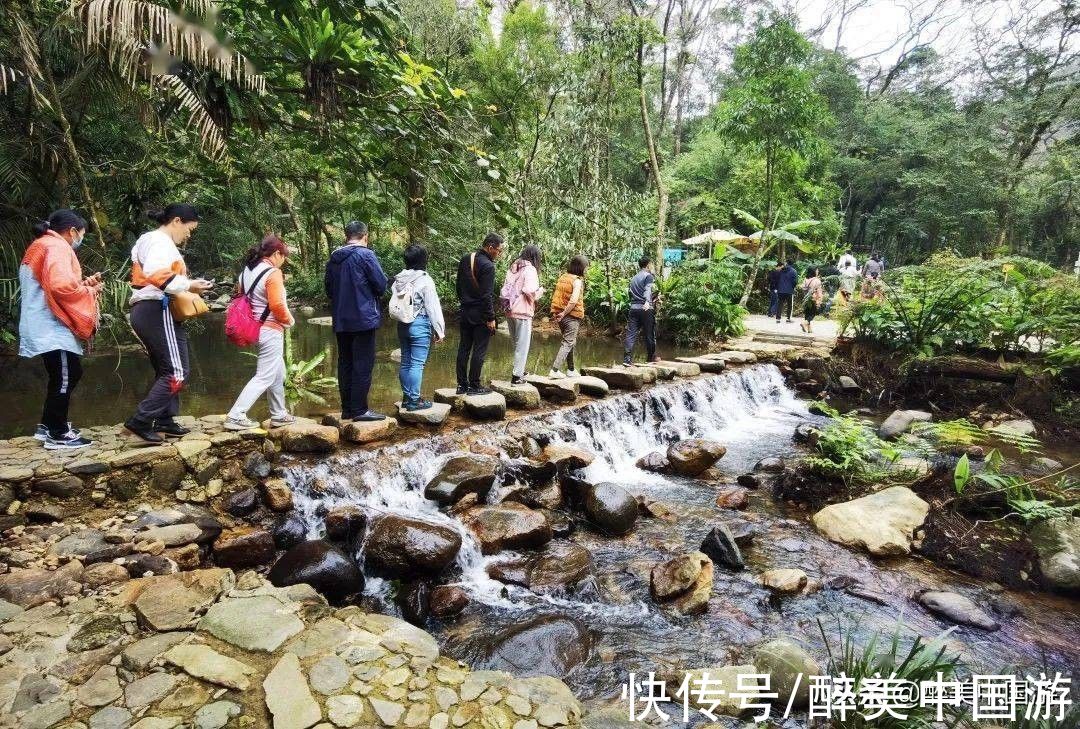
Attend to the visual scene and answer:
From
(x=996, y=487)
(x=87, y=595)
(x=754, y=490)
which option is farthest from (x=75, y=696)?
(x=996, y=487)

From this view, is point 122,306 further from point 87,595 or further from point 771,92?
point 771,92

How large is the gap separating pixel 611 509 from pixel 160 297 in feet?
13.2

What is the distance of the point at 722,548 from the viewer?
4.64 meters

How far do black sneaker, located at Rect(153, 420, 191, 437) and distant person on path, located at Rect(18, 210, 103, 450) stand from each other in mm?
615

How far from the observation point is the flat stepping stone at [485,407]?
19.8 feet

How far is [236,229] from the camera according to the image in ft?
38.1

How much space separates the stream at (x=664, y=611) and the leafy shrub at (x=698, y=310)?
288 inches

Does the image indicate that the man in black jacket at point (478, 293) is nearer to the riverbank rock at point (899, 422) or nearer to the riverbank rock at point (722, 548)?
the riverbank rock at point (722, 548)

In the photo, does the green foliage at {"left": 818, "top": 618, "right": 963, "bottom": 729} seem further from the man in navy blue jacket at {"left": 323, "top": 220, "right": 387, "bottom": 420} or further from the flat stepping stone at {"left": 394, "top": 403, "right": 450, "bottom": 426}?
the man in navy blue jacket at {"left": 323, "top": 220, "right": 387, "bottom": 420}

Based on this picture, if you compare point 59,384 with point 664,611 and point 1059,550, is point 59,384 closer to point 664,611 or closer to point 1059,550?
point 664,611

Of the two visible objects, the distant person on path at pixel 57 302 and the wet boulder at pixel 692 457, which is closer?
the distant person on path at pixel 57 302

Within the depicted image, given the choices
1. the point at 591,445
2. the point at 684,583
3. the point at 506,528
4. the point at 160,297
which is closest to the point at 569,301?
the point at 591,445

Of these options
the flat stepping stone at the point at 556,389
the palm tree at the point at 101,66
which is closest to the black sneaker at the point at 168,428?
the palm tree at the point at 101,66

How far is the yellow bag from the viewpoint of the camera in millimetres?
4027
